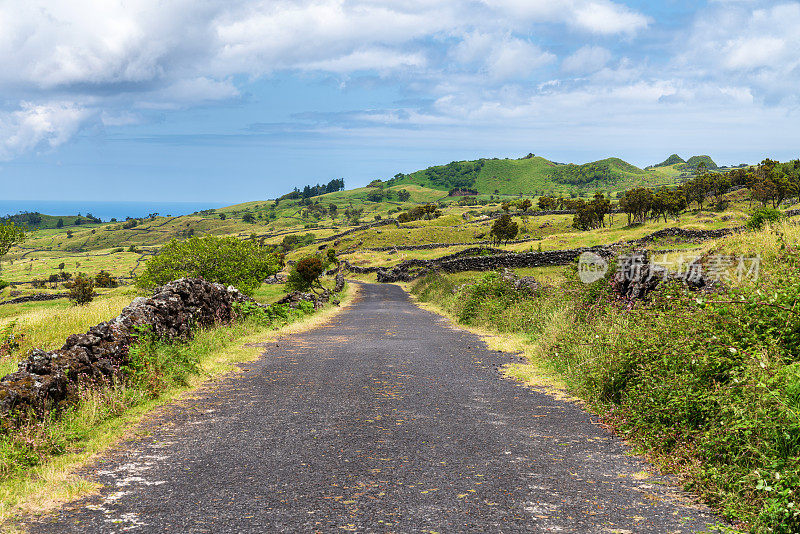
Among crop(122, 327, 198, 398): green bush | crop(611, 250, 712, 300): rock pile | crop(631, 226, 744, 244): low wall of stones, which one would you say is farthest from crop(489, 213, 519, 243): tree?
crop(122, 327, 198, 398): green bush

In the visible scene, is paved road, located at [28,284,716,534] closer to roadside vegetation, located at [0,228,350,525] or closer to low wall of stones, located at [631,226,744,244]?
roadside vegetation, located at [0,228,350,525]

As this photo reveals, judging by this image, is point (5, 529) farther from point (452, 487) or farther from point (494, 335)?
point (494, 335)

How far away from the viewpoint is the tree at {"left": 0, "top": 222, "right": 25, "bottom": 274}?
39062 millimetres

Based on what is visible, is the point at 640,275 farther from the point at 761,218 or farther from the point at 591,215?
the point at 591,215

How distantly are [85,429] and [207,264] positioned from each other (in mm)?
27743

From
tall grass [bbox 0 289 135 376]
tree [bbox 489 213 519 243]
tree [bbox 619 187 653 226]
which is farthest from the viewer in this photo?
tree [bbox 489 213 519 243]

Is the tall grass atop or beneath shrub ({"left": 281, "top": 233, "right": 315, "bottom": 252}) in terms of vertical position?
beneath

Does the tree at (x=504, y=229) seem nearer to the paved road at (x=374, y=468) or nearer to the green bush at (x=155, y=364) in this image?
the paved road at (x=374, y=468)

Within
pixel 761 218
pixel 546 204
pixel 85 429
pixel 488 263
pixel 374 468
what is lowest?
pixel 488 263

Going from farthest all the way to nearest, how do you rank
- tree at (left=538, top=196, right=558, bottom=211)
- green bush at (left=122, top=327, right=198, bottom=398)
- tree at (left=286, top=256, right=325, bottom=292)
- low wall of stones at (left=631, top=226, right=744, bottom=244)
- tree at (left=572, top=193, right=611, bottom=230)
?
tree at (left=538, top=196, right=558, bottom=211), tree at (left=572, top=193, right=611, bottom=230), low wall of stones at (left=631, top=226, right=744, bottom=244), tree at (left=286, top=256, right=325, bottom=292), green bush at (left=122, top=327, right=198, bottom=398)

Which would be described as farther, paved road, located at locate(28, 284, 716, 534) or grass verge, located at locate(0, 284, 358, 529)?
grass verge, located at locate(0, 284, 358, 529)

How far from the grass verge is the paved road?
0.31 meters

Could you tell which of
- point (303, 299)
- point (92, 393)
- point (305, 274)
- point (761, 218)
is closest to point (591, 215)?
point (305, 274)

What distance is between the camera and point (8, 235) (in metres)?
39.2
